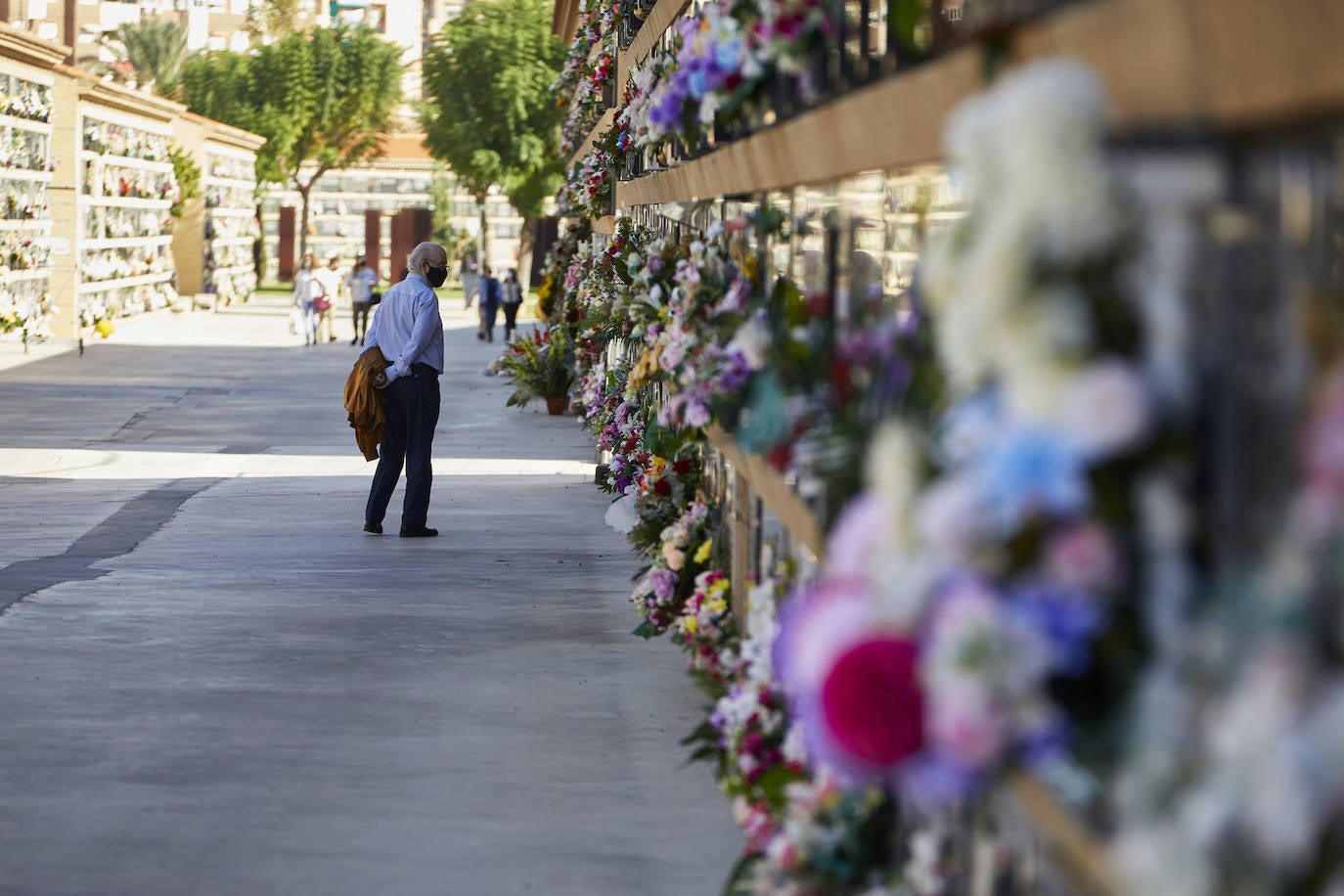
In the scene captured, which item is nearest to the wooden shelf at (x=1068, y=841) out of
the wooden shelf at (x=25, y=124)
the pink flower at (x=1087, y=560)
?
the pink flower at (x=1087, y=560)

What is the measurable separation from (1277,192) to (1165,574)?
19.7 inches

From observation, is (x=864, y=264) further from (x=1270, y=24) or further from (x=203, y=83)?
(x=203, y=83)

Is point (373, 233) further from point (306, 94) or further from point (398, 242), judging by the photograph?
point (306, 94)

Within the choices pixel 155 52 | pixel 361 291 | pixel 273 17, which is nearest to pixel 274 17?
pixel 273 17

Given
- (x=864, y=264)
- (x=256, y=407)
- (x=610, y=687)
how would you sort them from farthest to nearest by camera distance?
(x=256, y=407), (x=610, y=687), (x=864, y=264)

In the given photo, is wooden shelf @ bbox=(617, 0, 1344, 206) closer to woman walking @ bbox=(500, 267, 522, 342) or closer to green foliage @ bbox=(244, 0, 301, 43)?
woman walking @ bbox=(500, 267, 522, 342)

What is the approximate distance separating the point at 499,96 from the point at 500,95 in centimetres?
10

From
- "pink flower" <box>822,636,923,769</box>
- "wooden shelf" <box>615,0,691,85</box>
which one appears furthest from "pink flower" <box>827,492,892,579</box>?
"wooden shelf" <box>615,0,691,85</box>

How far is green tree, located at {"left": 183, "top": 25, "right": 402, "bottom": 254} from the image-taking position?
2857 inches

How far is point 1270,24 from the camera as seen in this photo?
2.33 m

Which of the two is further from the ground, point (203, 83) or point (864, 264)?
point (203, 83)

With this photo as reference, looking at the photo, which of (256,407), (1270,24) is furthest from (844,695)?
(256,407)

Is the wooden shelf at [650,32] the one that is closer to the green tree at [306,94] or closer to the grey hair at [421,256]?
the grey hair at [421,256]

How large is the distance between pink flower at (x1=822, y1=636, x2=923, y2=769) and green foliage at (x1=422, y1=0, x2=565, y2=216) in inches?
→ 2305
